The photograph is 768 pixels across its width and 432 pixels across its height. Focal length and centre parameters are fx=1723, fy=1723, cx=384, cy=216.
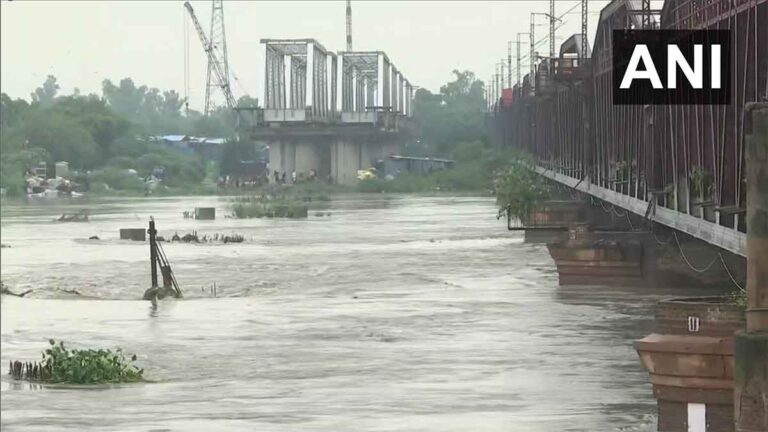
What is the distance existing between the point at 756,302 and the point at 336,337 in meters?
19.7

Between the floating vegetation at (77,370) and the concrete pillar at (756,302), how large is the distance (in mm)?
13707

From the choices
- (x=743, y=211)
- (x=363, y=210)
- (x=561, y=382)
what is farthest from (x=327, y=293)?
(x=363, y=210)

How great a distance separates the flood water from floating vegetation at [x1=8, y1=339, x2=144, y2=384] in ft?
1.75

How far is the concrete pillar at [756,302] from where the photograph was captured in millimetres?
15359

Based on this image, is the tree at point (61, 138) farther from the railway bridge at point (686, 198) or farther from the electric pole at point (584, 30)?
the electric pole at point (584, 30)

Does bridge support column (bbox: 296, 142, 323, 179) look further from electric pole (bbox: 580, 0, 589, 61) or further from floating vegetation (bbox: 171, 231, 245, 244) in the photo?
electric pole (bbox: 580, 0, 589, 61)

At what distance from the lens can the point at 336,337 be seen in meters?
34.6

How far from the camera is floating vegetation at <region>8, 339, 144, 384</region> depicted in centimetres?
2683

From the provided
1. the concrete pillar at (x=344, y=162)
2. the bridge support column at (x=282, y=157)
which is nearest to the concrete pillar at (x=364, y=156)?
the concrete pillar at (x=344, y=162)

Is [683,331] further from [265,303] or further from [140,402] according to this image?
[265,303]

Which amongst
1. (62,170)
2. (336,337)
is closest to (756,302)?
(336,337)

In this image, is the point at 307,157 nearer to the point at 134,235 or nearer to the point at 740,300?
the point at 134,235

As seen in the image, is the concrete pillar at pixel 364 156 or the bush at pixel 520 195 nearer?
the bush at pixel 520 195

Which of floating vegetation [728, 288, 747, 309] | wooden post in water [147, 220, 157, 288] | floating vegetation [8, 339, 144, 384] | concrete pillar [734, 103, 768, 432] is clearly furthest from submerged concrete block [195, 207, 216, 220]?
concrete pillar [734, 103, 768, 432]
